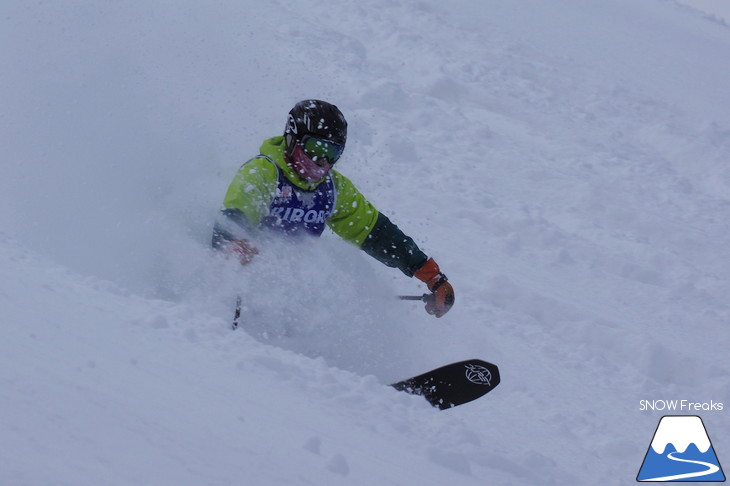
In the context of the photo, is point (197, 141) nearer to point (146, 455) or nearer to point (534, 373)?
point (534, 373)

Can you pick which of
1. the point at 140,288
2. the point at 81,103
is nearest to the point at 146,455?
the point at 140,288

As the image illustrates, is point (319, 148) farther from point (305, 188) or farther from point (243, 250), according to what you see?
point (243, 250)

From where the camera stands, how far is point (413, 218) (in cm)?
716

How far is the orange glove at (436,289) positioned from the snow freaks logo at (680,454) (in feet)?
5.09

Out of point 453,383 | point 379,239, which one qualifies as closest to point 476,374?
point 453,383

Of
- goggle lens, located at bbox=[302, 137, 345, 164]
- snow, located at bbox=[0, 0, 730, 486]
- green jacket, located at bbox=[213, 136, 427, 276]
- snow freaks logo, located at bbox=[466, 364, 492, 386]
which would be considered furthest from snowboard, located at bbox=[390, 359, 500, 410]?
goggle lens, located at bbox=[302, 137, 345, 164]

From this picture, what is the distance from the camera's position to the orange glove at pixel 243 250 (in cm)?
445

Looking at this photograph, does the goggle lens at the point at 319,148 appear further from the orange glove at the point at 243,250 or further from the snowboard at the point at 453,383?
the snowboard at the point at 453,383

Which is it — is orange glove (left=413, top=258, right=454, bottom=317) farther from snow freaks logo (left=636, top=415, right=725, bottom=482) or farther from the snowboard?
snow freaks logo (left=636, top=415, right=725, bottom=482)

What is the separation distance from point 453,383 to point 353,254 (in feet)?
5.17

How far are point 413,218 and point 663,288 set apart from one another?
2298 mm

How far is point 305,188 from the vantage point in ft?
16.4

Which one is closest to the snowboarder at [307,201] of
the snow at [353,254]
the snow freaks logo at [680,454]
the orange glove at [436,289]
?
the orange glove at [436,289]

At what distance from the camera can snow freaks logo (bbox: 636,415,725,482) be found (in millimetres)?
4148
